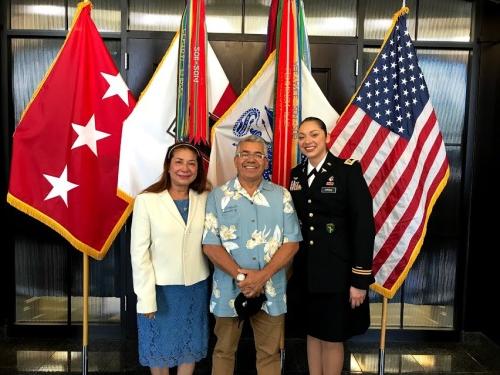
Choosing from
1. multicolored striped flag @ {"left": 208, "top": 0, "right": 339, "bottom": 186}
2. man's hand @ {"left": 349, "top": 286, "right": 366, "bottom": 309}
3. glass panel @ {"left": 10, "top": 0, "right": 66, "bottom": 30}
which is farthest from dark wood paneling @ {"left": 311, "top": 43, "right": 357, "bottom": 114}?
glass panel @ {"left": 10, "top": 0, "right": 66, "bottom": 30}

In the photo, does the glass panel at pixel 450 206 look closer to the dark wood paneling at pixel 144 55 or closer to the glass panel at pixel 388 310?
the glass panel at pixel 388 310

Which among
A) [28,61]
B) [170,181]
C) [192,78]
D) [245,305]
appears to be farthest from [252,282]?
[28,61]

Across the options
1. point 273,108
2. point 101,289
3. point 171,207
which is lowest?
point 101,289

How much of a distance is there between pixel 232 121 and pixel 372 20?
1331mm

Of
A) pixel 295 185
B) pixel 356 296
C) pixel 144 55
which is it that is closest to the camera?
pixel 356 296

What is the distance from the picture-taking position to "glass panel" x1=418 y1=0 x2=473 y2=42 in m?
2.98

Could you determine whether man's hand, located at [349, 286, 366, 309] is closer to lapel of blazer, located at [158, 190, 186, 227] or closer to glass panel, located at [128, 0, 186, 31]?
lapel of blazer, located at [158, 190, 186, 227]

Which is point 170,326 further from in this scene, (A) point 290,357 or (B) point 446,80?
(B) point 446,80

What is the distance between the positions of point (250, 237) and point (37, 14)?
86.7 inches

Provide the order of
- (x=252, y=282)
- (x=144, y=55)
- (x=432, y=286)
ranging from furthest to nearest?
(x=432, y=286) < (x=144, y=55) < (x=252, y=282)

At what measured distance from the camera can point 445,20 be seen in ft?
9.81

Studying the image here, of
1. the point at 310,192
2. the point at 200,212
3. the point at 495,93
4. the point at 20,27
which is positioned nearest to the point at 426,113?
the point at 310,192

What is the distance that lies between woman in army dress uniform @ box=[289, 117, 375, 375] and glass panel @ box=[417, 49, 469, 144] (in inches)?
53.3

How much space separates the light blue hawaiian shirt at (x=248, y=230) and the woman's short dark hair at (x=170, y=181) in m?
0.10
